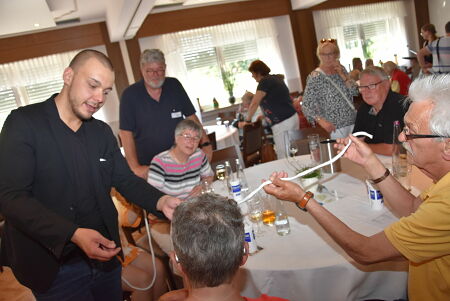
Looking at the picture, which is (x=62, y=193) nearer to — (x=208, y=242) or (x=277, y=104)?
(x=208, y=242)

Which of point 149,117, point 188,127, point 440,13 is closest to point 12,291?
point 149,117

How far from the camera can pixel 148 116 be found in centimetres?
330

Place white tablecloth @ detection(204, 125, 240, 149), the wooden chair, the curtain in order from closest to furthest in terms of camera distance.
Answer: the wooden chair < white tablecloth @ detection(204, 125, 240, 149) < the curtain

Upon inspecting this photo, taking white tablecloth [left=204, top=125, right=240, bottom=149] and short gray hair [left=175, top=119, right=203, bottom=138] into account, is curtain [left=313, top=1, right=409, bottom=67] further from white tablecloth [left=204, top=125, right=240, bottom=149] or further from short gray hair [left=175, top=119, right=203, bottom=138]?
short gray hair [left=175, top=119, right=203, bottom=138]

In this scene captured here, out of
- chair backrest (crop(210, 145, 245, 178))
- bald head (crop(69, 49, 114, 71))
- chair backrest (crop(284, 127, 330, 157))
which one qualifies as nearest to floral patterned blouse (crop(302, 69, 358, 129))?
chair backrest (crop(284, 127, 330, 157))

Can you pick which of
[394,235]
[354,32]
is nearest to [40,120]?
[394,235]

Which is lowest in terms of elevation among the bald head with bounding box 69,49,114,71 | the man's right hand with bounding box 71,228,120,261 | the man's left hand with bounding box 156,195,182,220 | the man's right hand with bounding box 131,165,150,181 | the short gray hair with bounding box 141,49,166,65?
the man's right hand with bounding box 131,165,150,181

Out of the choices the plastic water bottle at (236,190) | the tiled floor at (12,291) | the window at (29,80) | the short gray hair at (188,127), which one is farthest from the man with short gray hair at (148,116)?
the window at (29,80)

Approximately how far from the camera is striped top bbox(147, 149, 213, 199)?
282 cm

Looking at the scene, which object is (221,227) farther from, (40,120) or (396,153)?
(396,153)

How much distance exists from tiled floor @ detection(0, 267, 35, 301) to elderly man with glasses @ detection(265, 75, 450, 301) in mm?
3517

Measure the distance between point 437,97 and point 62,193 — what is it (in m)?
1.53

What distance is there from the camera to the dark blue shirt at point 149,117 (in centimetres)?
329

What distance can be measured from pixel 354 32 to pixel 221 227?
11227 millimetres
